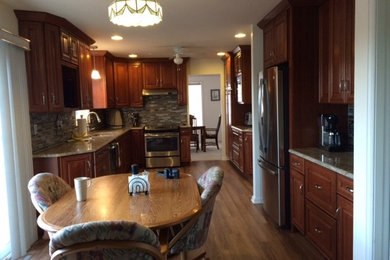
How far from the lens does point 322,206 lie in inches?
100

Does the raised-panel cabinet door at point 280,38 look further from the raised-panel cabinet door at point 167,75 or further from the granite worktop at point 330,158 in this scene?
the raised-panel cabinet door at point 167,75

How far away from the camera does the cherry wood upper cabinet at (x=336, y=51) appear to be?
8.44 ft

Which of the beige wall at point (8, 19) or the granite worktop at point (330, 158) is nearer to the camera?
the granite worktop at point (330, 158)

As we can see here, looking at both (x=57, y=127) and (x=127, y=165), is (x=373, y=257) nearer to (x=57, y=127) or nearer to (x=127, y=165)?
(x=57, y=127)

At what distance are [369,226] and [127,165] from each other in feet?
15.6

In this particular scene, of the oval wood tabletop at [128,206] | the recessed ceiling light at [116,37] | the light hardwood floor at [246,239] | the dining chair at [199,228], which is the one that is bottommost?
the light hardwood floor at [246,239]

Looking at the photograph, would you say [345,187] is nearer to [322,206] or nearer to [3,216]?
[322,206]

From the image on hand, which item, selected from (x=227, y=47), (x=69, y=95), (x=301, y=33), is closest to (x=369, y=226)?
(x=301, y=33)

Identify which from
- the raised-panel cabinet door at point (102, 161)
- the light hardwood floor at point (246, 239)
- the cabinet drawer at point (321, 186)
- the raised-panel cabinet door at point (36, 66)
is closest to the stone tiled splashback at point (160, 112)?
the raised-panel cabinet door at point (102, 161)

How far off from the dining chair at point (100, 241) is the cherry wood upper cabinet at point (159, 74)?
5.80 meters

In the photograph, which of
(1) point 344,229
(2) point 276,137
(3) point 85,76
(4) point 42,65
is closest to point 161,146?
(3) point 85,76

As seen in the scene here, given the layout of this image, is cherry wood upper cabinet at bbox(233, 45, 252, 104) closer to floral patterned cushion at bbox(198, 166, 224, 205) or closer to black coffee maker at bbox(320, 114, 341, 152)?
black coffee maker at bbox(320, 114, 341, 152)

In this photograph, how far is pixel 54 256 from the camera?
1.26m

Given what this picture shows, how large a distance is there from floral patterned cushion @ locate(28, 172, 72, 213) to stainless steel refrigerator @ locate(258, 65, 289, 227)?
2.05m
